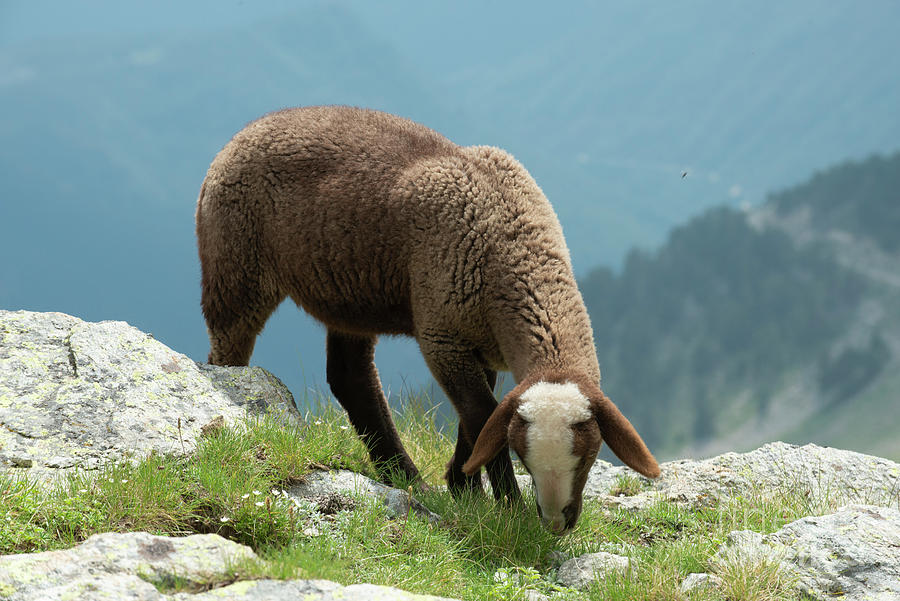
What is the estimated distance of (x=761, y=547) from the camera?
506cm

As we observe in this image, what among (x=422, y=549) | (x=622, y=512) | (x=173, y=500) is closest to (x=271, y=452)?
(x=173, y=500)

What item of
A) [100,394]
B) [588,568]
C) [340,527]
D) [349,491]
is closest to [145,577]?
[340,527]

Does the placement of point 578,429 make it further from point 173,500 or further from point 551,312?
point 173,500

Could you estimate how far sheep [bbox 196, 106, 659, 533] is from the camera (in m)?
5.31

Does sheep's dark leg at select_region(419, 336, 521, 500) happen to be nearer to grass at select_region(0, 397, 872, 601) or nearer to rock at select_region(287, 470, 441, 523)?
grass at select_region(0, 397, 872, 601)

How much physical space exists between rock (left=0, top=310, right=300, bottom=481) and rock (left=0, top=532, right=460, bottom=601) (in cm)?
142

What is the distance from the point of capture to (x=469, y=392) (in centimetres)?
624

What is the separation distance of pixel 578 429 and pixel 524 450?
0.35 meters

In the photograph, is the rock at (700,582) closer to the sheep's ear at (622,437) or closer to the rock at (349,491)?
the sheep's ear at (622,437)

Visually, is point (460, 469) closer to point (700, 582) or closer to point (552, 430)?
point (552, 430)

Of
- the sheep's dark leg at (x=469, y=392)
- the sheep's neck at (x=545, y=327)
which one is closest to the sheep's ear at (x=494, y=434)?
the sheep's neck at (x=545, y=327)

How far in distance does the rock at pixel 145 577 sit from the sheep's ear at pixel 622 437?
1878 mm

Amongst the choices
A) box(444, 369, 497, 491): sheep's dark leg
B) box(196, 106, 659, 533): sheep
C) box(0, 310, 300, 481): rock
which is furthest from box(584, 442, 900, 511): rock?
box(0, 310, 300, 481): rock

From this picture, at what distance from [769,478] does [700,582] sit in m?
3.02
